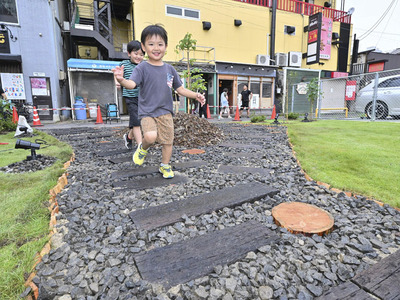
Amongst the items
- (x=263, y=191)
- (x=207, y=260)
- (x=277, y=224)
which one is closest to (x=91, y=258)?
(x=207, y=260)

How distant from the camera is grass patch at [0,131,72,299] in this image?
1149 millimetres

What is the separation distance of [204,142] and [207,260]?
3.69 m

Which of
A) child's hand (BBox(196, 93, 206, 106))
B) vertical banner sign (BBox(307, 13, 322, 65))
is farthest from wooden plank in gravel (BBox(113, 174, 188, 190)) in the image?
vertical banner sign (BBox(307, 13, 322, 65))

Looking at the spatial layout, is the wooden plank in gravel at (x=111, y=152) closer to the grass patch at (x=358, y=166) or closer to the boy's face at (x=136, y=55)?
the boy's face at (x=136, y=55)

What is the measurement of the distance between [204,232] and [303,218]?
0.75 metres

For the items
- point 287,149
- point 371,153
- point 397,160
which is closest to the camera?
point 397,160

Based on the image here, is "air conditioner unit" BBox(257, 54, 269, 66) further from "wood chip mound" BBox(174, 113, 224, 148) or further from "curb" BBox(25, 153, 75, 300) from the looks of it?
"curb" BBox(25, 153, 75, 300)

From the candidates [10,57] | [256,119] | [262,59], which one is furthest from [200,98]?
[262,59]

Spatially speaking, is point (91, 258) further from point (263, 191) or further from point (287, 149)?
point (287, 149)

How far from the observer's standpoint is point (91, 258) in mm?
1331

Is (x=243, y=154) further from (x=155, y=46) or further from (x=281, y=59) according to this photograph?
(x=281, y=59)

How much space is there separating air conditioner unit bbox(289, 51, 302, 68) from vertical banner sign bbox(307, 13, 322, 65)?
33.1 inches

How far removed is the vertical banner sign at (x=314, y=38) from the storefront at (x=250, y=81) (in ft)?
10.2

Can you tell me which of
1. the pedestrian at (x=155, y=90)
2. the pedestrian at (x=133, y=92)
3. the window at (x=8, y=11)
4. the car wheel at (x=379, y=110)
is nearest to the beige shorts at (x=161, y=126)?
the pedestrian at (x=155, y=90)
